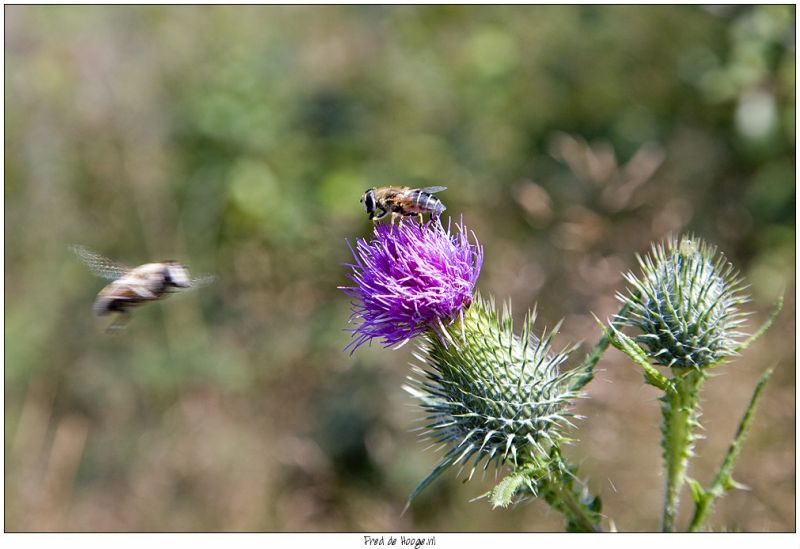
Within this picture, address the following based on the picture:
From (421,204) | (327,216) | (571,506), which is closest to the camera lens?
(571,506)

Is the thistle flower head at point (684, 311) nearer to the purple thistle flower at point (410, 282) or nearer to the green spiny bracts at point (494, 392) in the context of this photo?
the green spiny bracts at point (494, 392)

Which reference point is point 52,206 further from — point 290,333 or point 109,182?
point 290,333

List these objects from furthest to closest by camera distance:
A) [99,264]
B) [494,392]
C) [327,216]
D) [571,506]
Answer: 1. [327,216]
2. [99,264]
3. [494,392]
4. [571,506]

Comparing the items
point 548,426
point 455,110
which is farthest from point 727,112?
point 548,426

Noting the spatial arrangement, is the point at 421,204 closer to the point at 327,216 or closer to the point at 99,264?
the point at 99,264

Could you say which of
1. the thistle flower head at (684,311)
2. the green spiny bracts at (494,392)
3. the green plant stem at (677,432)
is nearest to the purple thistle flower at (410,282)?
the green spiny bracts at (494,392)

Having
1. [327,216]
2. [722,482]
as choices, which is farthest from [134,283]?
[327,216]

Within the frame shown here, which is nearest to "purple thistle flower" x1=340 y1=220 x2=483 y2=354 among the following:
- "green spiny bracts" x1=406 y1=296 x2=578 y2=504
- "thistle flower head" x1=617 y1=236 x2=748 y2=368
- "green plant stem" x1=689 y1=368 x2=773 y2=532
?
"green spiny bracts" x1=406 y1=296 x2=578 y2=504
